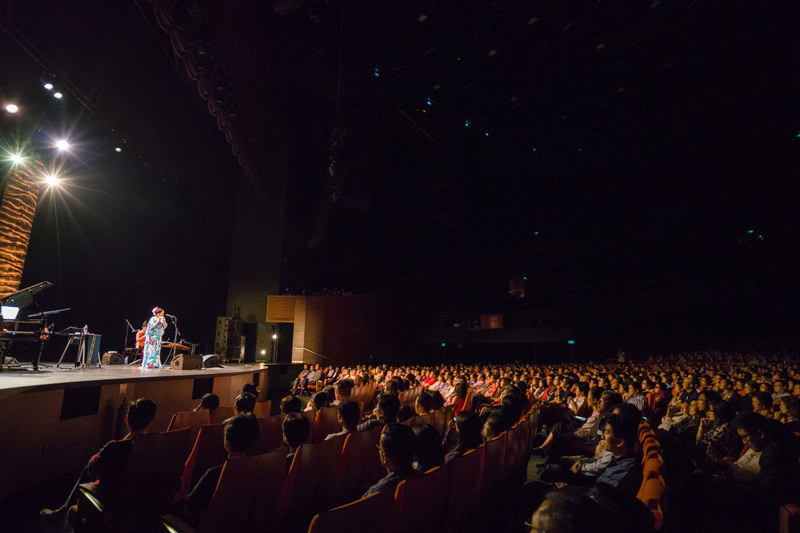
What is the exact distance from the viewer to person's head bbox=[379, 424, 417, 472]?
1.85m

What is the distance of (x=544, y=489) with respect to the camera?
8.60ft

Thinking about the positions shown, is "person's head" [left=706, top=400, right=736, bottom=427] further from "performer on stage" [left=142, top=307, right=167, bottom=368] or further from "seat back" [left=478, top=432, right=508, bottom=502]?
"performer on stage" [left=142, top=307, right=167, bottom=368]

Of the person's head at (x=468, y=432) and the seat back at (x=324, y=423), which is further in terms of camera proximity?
the seat back at (x=324, y=423)

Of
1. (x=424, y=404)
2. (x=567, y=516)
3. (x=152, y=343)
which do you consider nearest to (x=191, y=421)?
(x=424, y=404)

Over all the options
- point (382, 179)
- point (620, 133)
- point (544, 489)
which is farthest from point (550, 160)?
point (544, 489)

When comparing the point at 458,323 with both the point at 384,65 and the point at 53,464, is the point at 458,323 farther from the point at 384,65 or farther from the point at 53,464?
the point at 53,464

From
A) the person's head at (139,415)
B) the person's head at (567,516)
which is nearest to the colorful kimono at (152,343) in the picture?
the person's head at (139,415)

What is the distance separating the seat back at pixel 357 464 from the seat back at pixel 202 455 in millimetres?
911

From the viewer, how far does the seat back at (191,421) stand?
3332mm

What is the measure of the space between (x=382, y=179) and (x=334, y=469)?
46.8 feet

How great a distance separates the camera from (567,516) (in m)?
0.92

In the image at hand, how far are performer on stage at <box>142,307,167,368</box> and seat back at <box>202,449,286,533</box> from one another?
7.45 m

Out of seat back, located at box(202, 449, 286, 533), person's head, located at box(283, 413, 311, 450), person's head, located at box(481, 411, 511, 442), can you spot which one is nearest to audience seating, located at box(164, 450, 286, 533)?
seat back, located at box(202, 449, 286, 533)

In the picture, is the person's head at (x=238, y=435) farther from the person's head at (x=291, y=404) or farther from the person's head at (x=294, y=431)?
the person's head at (x=291, y=404)
